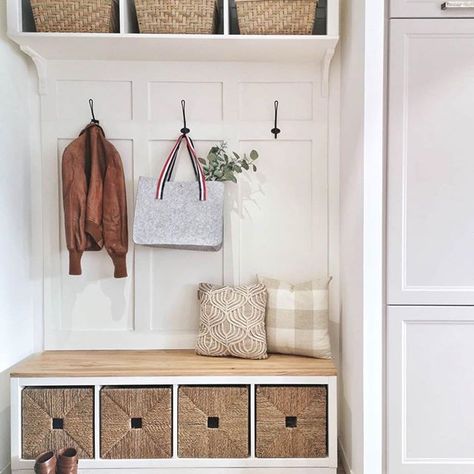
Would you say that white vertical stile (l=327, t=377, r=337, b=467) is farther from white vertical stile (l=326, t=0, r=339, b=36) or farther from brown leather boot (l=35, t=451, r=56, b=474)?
white vertical stile (l=326, t=0, r=339, b=36)

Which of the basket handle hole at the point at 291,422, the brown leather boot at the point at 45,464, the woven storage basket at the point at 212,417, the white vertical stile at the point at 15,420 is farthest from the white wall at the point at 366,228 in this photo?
the white vertical stile at the point at 15,420

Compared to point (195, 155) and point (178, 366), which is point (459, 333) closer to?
point (178, 366)

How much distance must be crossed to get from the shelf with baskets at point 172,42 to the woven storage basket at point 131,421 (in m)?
1.50

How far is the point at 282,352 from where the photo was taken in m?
2.41

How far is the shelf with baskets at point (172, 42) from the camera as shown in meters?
2.22

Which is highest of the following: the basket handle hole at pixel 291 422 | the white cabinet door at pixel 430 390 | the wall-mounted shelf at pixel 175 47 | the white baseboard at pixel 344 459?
the wall-mounted shelf at pixel 175 47

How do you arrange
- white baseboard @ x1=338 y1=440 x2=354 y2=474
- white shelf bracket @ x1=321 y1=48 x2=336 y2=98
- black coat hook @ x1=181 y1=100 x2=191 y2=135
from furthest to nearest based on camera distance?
black coat hook @ x1=181 y1=100 x2=191 y2=135, white shelf bracket @ x1=321 y1=48 x2=336 y2=98, white baseboard @ x1=338 y1=440 x2=354 y2=474

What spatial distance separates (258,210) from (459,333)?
106cm

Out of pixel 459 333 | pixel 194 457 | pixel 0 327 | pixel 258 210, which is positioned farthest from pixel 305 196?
pixel 0 327

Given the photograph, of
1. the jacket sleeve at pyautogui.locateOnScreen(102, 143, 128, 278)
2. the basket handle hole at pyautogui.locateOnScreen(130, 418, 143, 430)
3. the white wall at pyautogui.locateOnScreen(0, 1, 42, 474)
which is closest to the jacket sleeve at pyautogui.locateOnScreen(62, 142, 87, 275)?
the jacket sleeve at pyautogui.locateOnScreen(102, 143, 128, 278)

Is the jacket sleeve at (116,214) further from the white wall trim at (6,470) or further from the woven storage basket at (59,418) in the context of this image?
the white wall trim at (6,470)

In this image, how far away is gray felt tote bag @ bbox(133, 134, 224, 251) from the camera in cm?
238

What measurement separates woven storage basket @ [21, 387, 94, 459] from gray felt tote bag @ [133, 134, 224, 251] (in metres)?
0.73

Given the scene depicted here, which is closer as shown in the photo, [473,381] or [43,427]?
[473,381]
